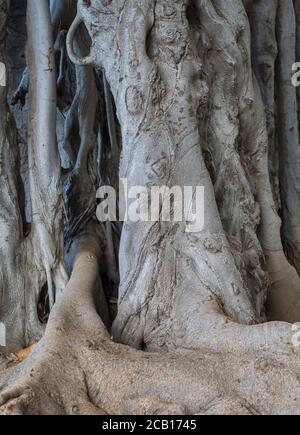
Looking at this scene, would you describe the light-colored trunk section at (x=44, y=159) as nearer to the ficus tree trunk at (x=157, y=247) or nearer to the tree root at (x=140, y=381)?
the ficus tree trunk at (x=157, y=247)

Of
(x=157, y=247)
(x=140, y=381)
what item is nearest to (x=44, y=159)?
(x=157, y=247)

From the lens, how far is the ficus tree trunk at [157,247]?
190 cm

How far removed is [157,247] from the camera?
100.0 inches

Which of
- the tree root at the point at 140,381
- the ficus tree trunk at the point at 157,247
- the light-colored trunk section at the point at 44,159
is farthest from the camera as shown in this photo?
the light-colored trunk section at the point at 44,159

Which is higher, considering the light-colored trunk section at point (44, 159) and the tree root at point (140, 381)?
the light-colored trunk section at point (44, 159)

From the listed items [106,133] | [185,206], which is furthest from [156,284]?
[106,133]

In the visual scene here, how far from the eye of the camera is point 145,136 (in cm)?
256

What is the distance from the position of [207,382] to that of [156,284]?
718mm

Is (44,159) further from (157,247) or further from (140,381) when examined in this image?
(140,381)

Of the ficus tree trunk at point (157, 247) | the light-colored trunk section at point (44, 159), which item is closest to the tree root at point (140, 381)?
the ficus tree trunk at point (157, 247)

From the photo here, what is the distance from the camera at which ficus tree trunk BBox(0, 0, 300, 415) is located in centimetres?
190

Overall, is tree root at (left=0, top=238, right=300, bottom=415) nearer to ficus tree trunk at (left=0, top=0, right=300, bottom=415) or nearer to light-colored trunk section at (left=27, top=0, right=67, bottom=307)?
ficus tree trunk at (left=0, top=0, right=300, bottom=415)

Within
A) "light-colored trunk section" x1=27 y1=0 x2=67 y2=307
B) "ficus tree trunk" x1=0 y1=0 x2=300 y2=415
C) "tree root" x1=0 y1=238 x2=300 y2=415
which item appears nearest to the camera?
"tree root" x1=0 y1=238 x2=300 y2=415

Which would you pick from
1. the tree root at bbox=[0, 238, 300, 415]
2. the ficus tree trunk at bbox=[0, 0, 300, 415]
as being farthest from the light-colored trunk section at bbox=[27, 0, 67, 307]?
the tree root at bbox=[0, 238, 300, 415]
